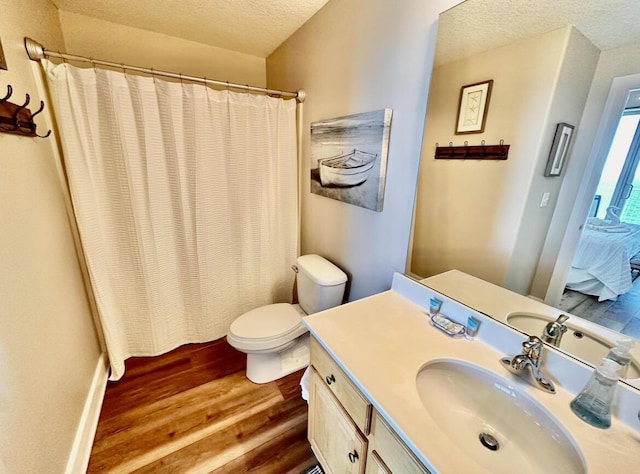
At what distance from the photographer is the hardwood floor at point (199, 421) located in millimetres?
1251

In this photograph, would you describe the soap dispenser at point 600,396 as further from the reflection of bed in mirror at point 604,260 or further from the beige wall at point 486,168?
the beige wall at point 486,168

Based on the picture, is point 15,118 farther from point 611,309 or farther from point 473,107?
point 611,309

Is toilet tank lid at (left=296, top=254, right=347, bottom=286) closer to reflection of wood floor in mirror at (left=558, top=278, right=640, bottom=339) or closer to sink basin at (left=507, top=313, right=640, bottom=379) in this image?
sink basin at (left=507, top=313, right=640, bottom=379)

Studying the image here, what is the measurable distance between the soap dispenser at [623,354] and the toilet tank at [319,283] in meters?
1.08

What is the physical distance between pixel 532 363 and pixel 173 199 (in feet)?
6.22

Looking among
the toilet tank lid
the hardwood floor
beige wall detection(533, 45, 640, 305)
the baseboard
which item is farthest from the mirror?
the baseboard

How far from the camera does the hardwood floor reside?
1251mm

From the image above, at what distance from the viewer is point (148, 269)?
1.68 metres

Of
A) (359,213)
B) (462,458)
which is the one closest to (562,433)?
(462,458)

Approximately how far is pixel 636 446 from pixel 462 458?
1.35 ft

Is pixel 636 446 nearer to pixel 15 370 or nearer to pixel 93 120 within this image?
pixel 15 370

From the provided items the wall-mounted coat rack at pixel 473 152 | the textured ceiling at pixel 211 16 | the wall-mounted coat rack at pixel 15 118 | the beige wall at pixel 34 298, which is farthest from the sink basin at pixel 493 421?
the textured ceiling at pixel 211 16

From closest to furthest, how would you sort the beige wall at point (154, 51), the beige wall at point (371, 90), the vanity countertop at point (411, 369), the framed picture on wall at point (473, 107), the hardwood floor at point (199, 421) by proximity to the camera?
1. the vanity countertop at point (411, 369)
2. the framed picture on wall at point (473, 107)
3. the beige wall at point (371, 90)
4. the hardwood floor at point (199, 421)
5. the beige wall at point (154, 51)

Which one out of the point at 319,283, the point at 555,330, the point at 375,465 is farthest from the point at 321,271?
the point at 555,330
